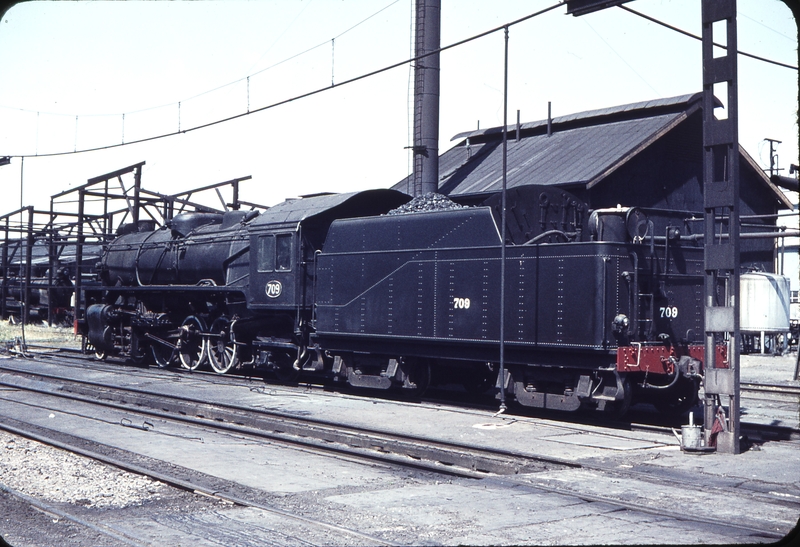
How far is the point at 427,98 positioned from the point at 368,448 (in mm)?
14834

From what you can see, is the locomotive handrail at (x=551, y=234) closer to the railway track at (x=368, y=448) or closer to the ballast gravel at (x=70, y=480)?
the railway track at (x=368, y=448)

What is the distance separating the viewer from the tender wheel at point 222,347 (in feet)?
60.0

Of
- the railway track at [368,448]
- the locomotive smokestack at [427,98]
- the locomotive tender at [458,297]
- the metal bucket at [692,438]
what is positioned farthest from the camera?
the locomotive smokestack at [427,98]

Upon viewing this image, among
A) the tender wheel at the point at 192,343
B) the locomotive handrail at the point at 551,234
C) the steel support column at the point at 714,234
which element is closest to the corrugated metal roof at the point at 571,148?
the tender wheel at the point at 192,343

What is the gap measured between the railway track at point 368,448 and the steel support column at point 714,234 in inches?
75.6

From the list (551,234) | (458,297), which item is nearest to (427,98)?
(458,297)

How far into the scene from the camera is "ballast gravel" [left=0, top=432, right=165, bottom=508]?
7.38m

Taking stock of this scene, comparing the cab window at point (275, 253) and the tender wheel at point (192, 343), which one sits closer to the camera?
the cab window at point (275, 253)

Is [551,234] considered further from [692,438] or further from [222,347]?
[222,347]

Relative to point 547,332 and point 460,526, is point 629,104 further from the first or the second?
point 460,526

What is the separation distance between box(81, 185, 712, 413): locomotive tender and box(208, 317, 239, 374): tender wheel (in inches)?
1.7

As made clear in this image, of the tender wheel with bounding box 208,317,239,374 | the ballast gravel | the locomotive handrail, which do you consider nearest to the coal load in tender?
the locomotive handrail

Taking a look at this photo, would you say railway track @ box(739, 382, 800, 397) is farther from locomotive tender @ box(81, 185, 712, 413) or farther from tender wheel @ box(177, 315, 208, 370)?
tender wheel @ box(177, 315, 208, 370)

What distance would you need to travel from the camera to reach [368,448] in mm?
10195
